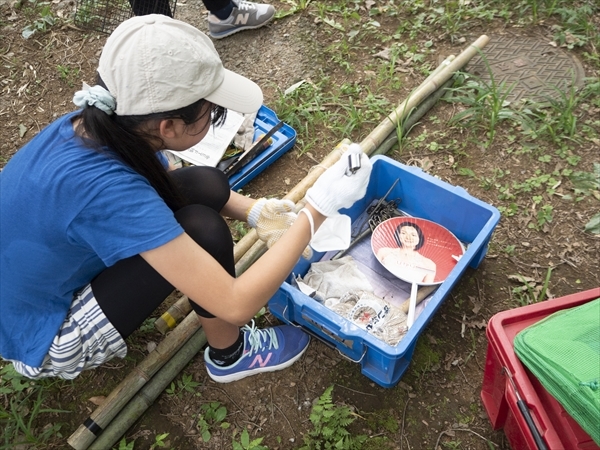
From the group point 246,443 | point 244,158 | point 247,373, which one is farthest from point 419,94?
point 246,443

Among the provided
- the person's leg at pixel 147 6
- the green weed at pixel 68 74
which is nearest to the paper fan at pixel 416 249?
the person's leg at pixel 147 6

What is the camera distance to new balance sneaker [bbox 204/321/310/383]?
195cm

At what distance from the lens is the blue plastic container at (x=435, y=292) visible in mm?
1728

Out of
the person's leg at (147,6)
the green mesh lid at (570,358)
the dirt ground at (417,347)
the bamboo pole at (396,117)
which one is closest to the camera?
the green mesh lid at (570,358)

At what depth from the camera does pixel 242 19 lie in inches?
133

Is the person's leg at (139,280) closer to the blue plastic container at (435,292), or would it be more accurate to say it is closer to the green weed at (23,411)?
the blue plastic container at (435,292)

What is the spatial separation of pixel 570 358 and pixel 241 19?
290 cm

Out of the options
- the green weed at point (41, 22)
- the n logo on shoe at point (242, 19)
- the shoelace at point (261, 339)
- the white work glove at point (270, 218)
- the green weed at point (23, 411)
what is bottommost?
the green weed at point (23, 411)

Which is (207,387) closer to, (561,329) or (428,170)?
(561,329)

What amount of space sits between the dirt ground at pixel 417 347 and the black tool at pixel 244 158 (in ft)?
0.45

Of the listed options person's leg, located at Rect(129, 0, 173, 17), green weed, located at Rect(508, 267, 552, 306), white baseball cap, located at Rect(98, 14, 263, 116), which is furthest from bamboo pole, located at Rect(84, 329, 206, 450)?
person's leg, located at Rect(129, 0, 173, 17)

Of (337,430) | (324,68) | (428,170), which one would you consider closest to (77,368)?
(337,430)

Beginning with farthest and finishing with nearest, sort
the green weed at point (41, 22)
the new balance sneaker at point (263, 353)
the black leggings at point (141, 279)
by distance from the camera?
the green weed at point (41, 22) → the new balance sneaker at point (263, 353) → the black leggings at point (141, 279)

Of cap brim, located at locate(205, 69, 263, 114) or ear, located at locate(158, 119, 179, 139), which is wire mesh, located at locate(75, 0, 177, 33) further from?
ear, located at locate(158, 119, 179, 139)
